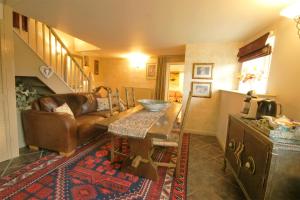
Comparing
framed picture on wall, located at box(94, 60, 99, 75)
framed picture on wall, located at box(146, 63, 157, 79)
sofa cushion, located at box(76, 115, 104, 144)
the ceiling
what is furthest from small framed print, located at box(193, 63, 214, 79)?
framed picture on wall, located at box(94, 60, 99, 75)

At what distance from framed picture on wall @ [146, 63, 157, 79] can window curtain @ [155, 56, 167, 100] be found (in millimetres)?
399

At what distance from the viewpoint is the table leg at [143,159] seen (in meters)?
1.93

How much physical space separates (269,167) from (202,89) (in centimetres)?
271

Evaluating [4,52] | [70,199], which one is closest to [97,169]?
[70,199]

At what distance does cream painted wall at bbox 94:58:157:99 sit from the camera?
636 cm

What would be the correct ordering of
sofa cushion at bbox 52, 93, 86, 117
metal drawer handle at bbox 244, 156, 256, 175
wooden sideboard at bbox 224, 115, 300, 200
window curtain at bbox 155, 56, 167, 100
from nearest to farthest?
wooden sideboard at bbox 224, 115, 300, 200 → metal drawer handle at bbox 244, 156, 256, 175 → sofa cushion at bbox 52, 93, 86, 117 → window curtain at bbox 155, 56, 167, 100

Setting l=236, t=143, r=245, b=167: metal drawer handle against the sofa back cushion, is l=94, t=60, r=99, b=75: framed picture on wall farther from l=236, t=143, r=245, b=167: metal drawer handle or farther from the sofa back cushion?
l=236, t=143, r=245, b=167: metal drawer handle

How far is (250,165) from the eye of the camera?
1438mm

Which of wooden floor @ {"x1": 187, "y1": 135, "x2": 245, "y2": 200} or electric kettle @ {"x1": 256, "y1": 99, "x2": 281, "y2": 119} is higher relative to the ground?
electric kettle @ {"x1": 256, "y1": 99, "x2": 281, "y2": 119}

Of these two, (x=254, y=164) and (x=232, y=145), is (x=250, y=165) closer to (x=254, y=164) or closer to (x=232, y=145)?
(x=254, y=164)

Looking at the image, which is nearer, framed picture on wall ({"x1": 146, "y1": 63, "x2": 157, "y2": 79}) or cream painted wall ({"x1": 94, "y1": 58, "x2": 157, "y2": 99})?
framed picture on wall ({"x1": 146, "y1": 63, "x2": 157, "y2": 79})

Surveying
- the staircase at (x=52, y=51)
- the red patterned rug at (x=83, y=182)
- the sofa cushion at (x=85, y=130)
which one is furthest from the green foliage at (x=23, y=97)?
the red patterned rug at (x=83, y=182)

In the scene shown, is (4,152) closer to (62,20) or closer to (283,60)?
(62,20)

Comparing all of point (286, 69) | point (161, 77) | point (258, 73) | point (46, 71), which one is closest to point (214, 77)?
point (258, 73)
